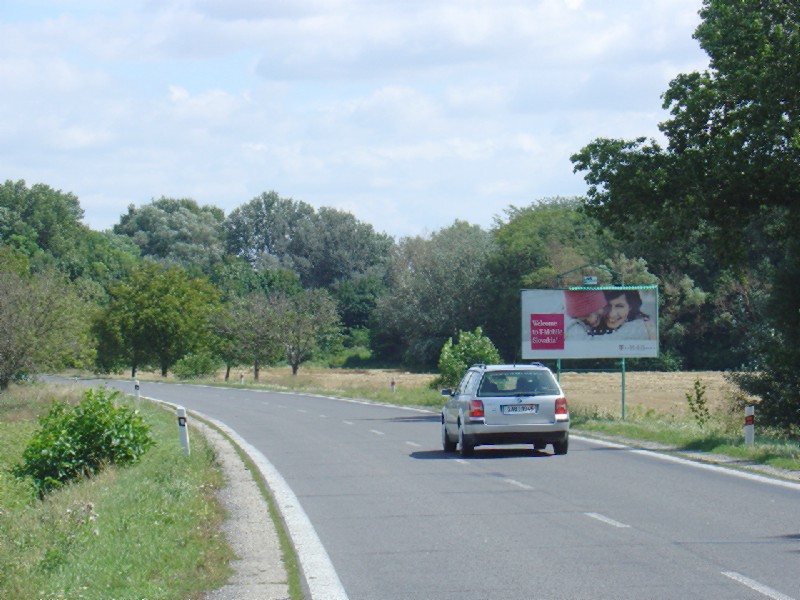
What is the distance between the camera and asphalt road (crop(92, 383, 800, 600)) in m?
8.57

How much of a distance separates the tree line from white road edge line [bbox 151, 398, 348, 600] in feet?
42.3

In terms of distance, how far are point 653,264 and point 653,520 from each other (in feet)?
247

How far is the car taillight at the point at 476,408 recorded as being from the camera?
64.6 ft

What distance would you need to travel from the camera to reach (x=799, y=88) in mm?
23703

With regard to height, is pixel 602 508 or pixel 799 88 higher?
pixel 799 88

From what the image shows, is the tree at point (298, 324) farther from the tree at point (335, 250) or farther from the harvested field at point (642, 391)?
the tree at point (335, 250)

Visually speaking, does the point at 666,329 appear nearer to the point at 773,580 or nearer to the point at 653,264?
the point at 653,264

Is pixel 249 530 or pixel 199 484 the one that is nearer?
pixel 249 530

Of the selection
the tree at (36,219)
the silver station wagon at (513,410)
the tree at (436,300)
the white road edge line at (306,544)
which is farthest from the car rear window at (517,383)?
Result: the tree at (36,219)

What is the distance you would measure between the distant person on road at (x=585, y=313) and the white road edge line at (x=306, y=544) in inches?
753

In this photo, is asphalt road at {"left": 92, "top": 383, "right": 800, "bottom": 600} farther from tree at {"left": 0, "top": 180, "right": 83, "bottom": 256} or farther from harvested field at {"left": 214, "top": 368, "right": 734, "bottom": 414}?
tree at {"left": 0, "top": 180, "right": 83, "bottom": 256}

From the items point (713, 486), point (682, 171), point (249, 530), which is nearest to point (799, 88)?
point (682, 171)

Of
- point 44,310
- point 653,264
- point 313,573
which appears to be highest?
point 653,264

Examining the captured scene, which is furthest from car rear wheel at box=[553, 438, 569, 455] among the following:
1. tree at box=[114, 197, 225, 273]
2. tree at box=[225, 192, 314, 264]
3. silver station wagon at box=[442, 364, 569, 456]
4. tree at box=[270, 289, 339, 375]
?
tree at box=[225, 192, 314, 264]
